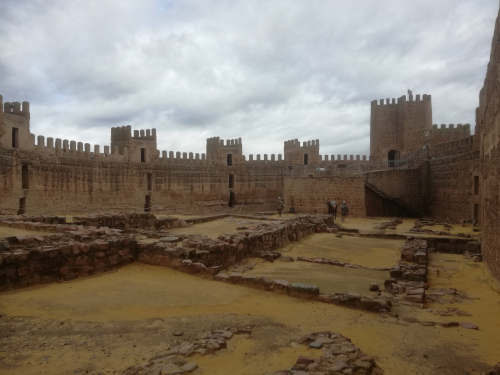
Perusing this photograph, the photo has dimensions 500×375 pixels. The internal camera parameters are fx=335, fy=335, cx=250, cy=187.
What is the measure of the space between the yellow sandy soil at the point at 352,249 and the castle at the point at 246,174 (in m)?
4.19

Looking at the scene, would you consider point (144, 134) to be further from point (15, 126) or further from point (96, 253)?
point (96, 253)

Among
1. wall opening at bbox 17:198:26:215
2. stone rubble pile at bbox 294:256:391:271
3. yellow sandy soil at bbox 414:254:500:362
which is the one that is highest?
wall opening at bbox 17:198:26:215

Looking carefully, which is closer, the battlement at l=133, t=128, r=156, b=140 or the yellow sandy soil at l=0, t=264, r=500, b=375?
the yellow sandy soil at l=0, t=264, r=500, b=375

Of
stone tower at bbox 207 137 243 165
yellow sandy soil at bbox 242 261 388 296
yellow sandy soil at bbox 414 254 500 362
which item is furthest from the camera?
stone tower at bbox 207 137 243 165

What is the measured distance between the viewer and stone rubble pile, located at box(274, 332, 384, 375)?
145 inches

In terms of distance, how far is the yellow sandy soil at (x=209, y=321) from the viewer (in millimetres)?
4008

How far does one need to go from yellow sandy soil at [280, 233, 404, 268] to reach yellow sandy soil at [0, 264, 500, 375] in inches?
164

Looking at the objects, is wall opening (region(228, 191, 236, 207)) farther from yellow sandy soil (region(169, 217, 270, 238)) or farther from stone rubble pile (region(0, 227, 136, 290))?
stone rubble pile (region(0, 227, 136, 290))

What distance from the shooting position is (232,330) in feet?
15.8

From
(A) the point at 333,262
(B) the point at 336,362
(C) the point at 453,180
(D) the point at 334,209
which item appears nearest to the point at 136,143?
(D) the point at 334,209

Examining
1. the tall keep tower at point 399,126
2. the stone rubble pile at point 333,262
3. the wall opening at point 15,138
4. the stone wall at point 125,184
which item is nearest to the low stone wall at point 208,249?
the stone rubble pile at point 333,262

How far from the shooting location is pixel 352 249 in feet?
42.1

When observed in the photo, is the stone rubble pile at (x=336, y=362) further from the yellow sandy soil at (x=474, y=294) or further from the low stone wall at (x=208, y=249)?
the low stone wall at (x=208, y=249)

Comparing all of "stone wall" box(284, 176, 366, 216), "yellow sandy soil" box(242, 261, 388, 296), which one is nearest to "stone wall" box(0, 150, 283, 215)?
"stone wall" box(284, 176, 366, 216)
